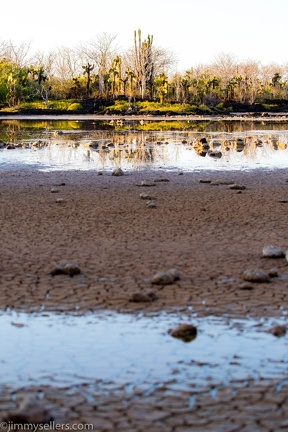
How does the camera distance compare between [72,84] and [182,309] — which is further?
[72,84]

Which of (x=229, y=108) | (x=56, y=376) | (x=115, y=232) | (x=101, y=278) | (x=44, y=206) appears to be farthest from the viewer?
(x=229, y=108)

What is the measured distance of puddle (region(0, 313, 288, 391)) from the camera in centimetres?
417

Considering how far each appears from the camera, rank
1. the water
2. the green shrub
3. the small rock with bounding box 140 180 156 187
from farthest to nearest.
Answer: the green shrub
the water
the small rock with bounding box 140 180 156 187

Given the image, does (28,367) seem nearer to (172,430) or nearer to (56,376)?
(56,376)

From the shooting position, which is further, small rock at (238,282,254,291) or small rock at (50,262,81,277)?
small rock at (50,262,81,277)

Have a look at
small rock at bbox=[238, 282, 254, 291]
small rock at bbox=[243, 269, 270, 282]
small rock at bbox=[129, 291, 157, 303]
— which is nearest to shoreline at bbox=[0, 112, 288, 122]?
small rock at bbox=[243, 269, 270, 282]

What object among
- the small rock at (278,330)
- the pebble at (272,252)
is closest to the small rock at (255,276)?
the pebble at (272,252)

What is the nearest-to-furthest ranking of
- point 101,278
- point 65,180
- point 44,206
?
point 101,278
point 44,206
point 65,180

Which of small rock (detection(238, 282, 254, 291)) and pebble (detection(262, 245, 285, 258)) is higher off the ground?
pebble (detection(262, 245, 285, 258))

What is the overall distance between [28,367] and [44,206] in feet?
20.9

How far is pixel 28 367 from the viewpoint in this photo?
434 cm

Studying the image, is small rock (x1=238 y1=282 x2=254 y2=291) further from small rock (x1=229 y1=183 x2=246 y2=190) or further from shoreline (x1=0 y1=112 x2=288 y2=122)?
shoreline (x1=0 y1=112 x2=288 y2=122)

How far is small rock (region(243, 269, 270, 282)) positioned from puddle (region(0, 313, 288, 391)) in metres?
0.94

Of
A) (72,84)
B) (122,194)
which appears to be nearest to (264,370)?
(122,194)
